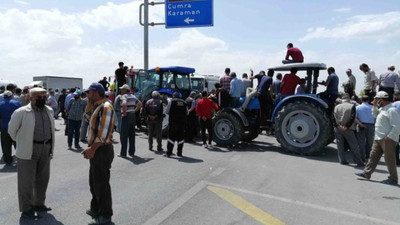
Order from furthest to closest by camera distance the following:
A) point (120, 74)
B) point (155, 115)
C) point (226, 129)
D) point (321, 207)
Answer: point (120, 74) → point (226, 129) → point (155, 115) → point (321, 207)

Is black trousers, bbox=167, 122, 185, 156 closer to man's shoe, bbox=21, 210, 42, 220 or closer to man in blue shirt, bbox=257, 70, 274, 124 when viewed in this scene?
man in blue shirt, bbox=257, 70, 274, 124

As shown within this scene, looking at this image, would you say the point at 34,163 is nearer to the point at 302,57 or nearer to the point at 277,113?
the point at 277,113

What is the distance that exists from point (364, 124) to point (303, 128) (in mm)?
1560

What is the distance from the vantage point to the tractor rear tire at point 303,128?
9.03m

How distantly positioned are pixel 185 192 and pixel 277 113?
4750 mm

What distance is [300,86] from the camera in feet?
32.3

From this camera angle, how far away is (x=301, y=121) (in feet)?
30.6


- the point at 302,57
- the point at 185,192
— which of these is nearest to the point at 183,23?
the point at 302,57

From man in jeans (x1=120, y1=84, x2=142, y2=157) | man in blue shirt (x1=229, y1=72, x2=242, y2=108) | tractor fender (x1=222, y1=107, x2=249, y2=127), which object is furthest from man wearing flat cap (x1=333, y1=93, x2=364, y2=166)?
man in jeans (x1=120, y1=84, x2=142, y2=157)

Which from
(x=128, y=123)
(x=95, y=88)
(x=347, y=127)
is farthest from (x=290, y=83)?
(x=95, y=88)

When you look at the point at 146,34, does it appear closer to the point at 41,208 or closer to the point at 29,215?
the point at 41,208

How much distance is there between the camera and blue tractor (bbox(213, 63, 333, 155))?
29.8 ft

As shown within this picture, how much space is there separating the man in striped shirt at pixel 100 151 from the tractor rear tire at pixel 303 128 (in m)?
6.03

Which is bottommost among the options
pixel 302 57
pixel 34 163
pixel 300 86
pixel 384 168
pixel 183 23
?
pixel 384 168
